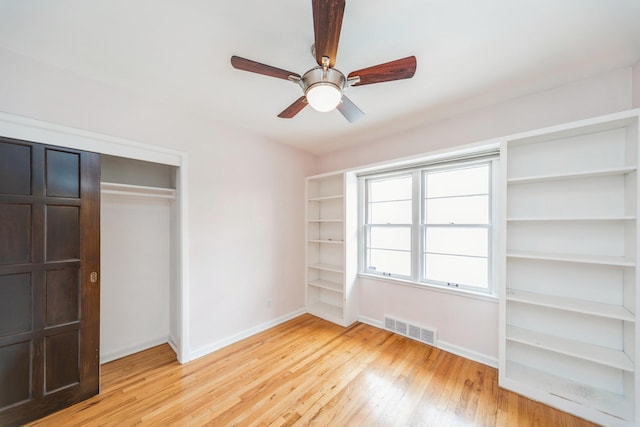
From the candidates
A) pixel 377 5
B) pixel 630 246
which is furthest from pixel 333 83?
pixel 630 246

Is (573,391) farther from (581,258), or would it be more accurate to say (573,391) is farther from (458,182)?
(458,182)

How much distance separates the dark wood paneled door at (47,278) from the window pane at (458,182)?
3.40m

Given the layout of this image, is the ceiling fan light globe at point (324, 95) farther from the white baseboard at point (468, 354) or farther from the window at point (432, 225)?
the white baseboard at point (468, 354)

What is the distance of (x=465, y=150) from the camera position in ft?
7.84

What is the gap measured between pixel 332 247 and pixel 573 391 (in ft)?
9.13

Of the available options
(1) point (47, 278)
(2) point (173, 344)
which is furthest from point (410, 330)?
(1) point (47, 278)

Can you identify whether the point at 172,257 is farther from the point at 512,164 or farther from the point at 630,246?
the point at 630,246

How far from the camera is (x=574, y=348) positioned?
6.11 feet

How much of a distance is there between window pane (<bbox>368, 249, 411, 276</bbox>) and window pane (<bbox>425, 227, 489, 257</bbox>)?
33 centimetres

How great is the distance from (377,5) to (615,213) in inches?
91.7

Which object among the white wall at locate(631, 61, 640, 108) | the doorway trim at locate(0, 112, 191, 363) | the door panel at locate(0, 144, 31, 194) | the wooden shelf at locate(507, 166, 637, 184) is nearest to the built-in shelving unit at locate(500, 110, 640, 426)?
the wooden shelf at locate(507, 166, 637, 184)

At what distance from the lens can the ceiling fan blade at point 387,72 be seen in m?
1.37

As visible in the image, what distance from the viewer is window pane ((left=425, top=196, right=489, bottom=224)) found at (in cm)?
259

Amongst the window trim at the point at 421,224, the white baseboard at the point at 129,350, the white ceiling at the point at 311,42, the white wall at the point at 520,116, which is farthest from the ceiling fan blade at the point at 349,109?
the white baseboard at the point at 129,350
